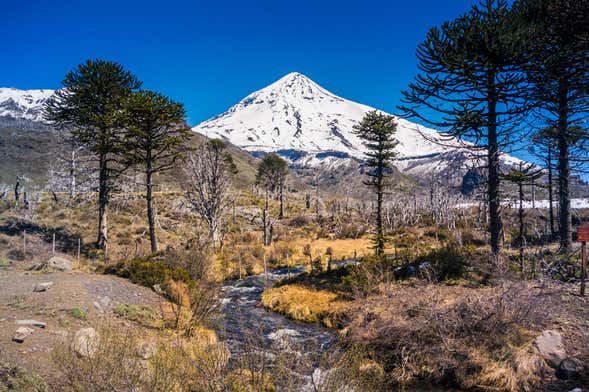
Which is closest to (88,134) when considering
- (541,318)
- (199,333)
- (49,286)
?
(49,286)

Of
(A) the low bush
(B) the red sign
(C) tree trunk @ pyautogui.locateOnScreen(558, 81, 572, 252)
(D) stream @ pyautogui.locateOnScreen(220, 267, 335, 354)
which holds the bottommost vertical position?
(D) stream @ pyautogui.locateOnScreen(220, 267, 335, 354)

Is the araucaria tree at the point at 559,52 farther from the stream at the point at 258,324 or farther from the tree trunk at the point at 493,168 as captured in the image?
the stream at the point at 258,324

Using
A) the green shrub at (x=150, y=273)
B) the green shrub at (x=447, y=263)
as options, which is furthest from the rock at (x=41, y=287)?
the green shrub at (x=447, y=263)

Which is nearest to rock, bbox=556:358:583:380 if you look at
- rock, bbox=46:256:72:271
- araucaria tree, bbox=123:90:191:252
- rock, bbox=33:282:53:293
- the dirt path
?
the dirt path

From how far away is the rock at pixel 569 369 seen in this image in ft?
21.5

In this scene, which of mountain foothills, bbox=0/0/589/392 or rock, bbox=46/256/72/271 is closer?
mountain foothills, bbox=0/0/589/392

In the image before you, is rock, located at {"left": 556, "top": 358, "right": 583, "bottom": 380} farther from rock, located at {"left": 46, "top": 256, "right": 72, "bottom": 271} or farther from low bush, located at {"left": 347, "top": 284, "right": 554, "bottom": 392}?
rock, located at {"left": 46, "top": 256, "right": 72, "bottom": 271}

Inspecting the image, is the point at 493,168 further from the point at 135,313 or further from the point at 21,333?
the point at 21,333

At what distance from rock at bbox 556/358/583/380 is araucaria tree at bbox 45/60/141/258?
2043 cm

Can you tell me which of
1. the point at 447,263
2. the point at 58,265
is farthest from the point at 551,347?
the point at 58,265

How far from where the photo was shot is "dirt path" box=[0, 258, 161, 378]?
6012 mm

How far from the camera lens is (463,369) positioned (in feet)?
24.6

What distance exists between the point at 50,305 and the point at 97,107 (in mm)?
15715

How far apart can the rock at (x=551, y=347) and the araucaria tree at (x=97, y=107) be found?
65.6 feet
